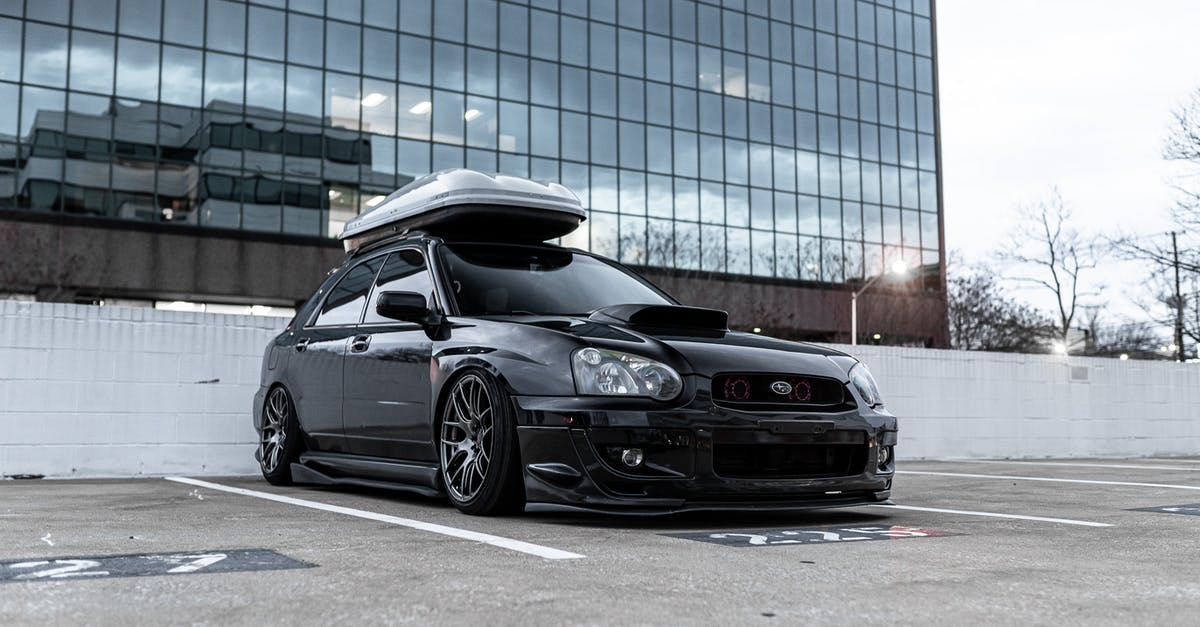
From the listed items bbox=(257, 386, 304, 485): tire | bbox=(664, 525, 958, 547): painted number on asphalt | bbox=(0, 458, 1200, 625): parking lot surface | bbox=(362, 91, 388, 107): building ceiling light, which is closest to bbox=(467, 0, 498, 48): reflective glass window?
bbox=(362, 91, 388, 107): building ceiling light

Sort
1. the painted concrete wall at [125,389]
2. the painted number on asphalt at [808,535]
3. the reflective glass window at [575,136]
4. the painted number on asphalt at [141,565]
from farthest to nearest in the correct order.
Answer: the reflective glass window at [575,136]
the painted concrete wall at [125,389]
the painted number on asphalt at [808,535]
the painted number on asphalt at [141,565]

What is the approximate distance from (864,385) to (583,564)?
2.56m

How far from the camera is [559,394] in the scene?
16.6 feet

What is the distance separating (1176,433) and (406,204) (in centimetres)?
1301

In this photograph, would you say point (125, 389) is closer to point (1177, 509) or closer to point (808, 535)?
point (808, 535)

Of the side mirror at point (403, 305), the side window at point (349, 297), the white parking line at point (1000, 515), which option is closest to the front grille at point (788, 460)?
the white parking line at point (1000, 515)

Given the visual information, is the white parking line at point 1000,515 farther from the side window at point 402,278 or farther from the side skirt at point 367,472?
the side window at point 402,278

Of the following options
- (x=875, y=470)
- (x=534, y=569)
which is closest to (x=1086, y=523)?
(x=875, y=470)

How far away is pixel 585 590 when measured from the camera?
3.15 metres

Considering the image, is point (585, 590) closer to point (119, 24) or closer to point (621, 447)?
point (621, 447)

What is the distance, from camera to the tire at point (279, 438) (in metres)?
7.58

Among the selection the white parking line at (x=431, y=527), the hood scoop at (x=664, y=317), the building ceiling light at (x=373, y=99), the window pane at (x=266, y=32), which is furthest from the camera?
the building ceiling light at (x=373, y=99)

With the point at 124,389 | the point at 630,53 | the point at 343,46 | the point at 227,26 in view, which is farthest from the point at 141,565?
the point at 630,53

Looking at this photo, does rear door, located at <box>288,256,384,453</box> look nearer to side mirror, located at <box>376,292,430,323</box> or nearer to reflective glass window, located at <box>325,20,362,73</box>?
side mirror, located at <box>376,292,430,323</box>
